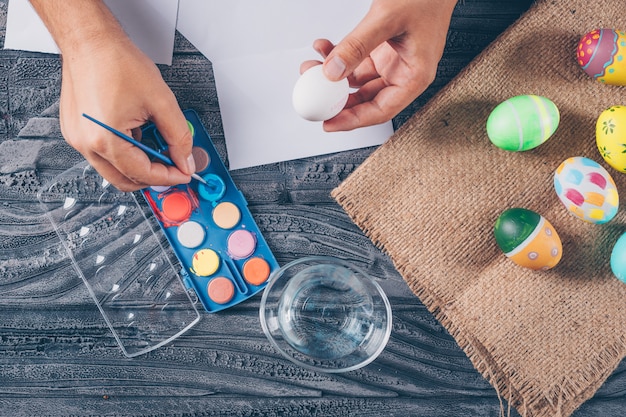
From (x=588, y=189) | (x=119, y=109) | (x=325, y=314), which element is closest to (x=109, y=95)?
(x=119, y=109)

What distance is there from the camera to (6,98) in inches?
36.1

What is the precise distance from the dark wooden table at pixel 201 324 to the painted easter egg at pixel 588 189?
0.25m

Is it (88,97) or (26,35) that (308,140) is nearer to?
(88,97)

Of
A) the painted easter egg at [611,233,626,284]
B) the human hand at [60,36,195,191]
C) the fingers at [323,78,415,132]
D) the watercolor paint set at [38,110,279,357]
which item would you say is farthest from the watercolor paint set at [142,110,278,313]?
the painted easter egg at [611,233,626,284]

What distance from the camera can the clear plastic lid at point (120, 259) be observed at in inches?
35.8

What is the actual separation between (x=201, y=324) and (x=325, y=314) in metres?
0.21

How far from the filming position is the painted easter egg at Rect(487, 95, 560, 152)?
0.79 metres

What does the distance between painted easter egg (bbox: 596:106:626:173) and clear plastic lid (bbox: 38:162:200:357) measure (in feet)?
2.25

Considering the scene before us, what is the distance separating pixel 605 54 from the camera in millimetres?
811

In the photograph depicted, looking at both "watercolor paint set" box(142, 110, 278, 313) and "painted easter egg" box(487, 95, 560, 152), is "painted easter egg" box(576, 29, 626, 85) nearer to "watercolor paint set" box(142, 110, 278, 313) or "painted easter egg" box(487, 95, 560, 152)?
"painted easter egg" box(487, 95, 560, 152)

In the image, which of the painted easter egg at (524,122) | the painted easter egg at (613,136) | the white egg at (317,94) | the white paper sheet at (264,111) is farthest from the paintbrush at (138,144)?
the painted easter egg at (613,136)

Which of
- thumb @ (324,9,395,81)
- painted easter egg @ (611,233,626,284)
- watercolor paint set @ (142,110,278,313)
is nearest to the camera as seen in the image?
thumb @ (324,9,395,81)

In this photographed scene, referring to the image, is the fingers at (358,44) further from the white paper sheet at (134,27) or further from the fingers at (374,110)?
the white paper sheet at (134,27)

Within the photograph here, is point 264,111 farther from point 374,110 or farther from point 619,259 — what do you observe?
point 619,259
